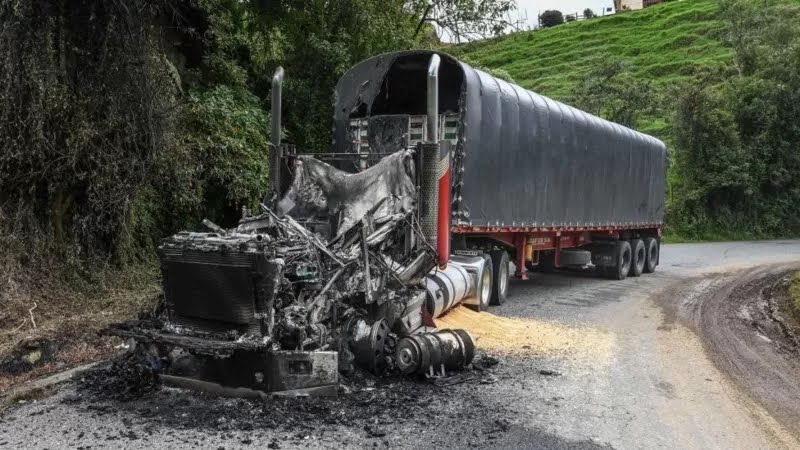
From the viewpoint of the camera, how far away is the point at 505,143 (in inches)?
427

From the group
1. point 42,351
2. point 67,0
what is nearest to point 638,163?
point 67,0

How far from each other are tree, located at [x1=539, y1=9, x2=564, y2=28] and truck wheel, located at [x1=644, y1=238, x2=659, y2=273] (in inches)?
2571

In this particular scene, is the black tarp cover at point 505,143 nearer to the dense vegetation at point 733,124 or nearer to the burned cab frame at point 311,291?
the burned cab frame at point 311,291

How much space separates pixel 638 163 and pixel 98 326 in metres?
13.0

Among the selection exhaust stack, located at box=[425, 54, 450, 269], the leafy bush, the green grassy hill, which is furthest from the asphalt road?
the green grassy hill

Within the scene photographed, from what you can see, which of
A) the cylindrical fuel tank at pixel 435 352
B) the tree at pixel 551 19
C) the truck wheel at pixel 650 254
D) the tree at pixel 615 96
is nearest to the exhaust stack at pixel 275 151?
the cylindrical fuel tank at pixel 435 352

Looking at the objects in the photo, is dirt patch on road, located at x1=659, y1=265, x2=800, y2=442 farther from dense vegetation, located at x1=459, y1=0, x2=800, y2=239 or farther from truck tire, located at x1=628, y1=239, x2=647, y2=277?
dense vegetation, located at x1=459, y1=0, x2=800, y2=239

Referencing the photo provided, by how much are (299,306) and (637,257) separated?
12.9 meters

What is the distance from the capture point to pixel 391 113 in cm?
1091

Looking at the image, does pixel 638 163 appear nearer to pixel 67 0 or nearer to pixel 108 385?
pixel 67 0

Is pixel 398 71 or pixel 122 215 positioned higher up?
pixel 398 71

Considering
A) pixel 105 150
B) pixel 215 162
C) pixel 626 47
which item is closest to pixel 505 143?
pixel 215 162

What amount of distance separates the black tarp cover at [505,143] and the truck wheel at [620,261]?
1.44 meters

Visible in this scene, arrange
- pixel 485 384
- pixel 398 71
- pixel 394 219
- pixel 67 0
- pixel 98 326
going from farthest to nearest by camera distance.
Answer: pixel 398 71, pixel 67 0, pixel 98 326, pixel 394 219, pixel 485 384
